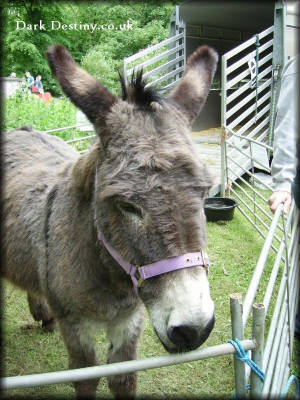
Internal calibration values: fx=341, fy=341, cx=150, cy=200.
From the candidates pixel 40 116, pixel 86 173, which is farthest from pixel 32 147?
pixel 40 116

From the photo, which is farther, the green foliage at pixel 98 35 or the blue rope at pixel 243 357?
the green foliage at pixel 98 35

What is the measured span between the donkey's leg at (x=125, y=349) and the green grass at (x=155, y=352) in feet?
1.22

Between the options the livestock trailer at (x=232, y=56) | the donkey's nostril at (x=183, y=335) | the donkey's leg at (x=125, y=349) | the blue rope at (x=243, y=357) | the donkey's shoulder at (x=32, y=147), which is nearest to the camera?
the donkey's nostril at (x=183, y=335)

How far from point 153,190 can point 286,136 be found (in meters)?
1.07

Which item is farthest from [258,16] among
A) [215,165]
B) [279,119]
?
[279,119]

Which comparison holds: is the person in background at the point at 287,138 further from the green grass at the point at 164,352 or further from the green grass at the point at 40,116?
the green grass at the point at 40,116

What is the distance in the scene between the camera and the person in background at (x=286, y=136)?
1.96 metres

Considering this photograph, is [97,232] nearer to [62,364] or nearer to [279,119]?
[279,119]

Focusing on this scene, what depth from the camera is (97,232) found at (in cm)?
184

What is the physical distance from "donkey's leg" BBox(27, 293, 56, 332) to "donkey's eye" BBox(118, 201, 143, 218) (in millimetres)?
2306

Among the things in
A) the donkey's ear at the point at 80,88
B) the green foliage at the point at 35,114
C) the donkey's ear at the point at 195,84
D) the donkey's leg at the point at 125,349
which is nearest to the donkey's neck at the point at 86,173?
the donkey's ear at the point at 80,88

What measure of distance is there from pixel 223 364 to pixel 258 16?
7928 mm

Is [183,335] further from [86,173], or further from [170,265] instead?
[86,173]

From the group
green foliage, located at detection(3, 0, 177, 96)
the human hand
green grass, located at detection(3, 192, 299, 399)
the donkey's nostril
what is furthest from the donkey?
green foliage, located at detection(3, 0, 177, 96)
